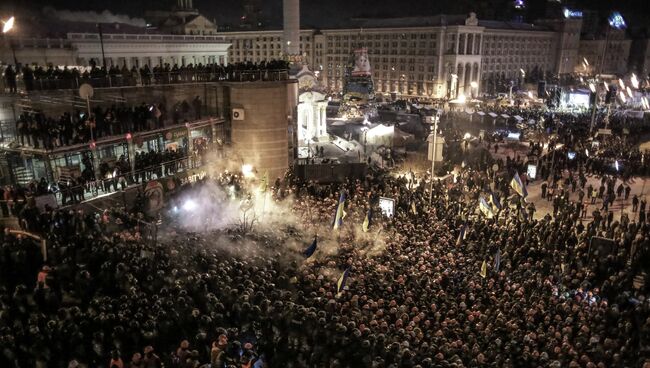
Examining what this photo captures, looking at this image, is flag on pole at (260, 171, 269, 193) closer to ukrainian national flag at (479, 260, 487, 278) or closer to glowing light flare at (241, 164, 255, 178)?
glowing light flare at (241, 164, 255, 178)

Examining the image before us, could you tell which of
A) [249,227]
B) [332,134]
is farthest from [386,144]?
[249,227]

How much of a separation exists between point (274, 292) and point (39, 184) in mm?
9894

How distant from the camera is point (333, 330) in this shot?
10.8 meters

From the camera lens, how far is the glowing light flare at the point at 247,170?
25.2 m

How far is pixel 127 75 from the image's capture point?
69.9 feet

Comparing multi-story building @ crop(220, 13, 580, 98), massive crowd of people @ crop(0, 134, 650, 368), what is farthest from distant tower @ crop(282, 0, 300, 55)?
multi-story building @ crop(220, 13, 580, 98)

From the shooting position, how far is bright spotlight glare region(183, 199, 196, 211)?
2033 centimetres

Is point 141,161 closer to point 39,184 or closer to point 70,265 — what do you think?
point 39,184

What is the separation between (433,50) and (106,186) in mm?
72557

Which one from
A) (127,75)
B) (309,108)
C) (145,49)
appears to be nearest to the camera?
(127,75)

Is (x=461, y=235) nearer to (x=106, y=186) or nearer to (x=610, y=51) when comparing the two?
(x=106, y=186)

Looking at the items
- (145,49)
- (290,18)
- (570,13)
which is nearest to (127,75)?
(145,49)

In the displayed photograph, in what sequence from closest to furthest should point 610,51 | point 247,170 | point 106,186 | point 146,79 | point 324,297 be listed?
point 324,297 < point 106,186 < point 146,79 < point 247,170 < point 610,51

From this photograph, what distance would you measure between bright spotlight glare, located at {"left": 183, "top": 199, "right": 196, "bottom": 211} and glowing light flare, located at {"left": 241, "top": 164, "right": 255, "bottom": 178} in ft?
15.9
